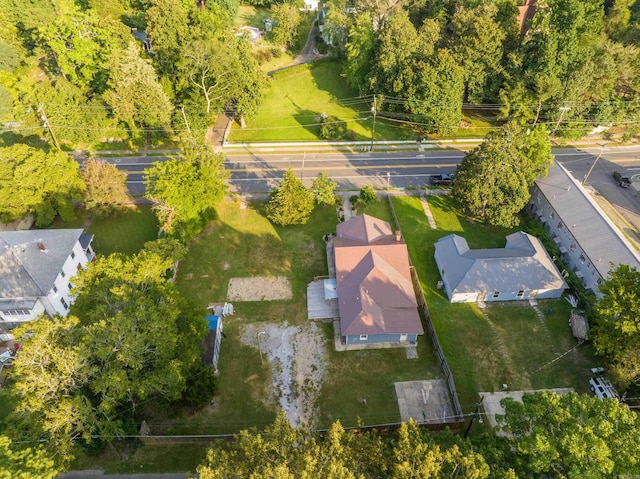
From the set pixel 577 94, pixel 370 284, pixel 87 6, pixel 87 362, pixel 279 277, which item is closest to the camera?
pixel 87 362

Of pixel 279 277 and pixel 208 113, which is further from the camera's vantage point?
pixel 208 113

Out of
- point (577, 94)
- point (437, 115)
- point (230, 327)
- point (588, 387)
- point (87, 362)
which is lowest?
point (230, 327)

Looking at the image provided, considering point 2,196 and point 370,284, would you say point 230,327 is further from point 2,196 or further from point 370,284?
point 2,196

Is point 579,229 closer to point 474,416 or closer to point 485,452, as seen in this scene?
point 474,416

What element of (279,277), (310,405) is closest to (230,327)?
(279,277)

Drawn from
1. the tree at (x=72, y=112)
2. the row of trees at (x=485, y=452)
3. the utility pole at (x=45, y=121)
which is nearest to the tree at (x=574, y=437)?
the row of trees at (x=485, y=452)

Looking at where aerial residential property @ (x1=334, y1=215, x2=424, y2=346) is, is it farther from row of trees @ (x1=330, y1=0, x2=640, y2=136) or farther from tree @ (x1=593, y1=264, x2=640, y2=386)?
row of trees @ (x1=330, y1=0, x2=640, y2=136)

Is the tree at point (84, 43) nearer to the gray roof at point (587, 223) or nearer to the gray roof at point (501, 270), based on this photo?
the gray roof at point (501, 270)
